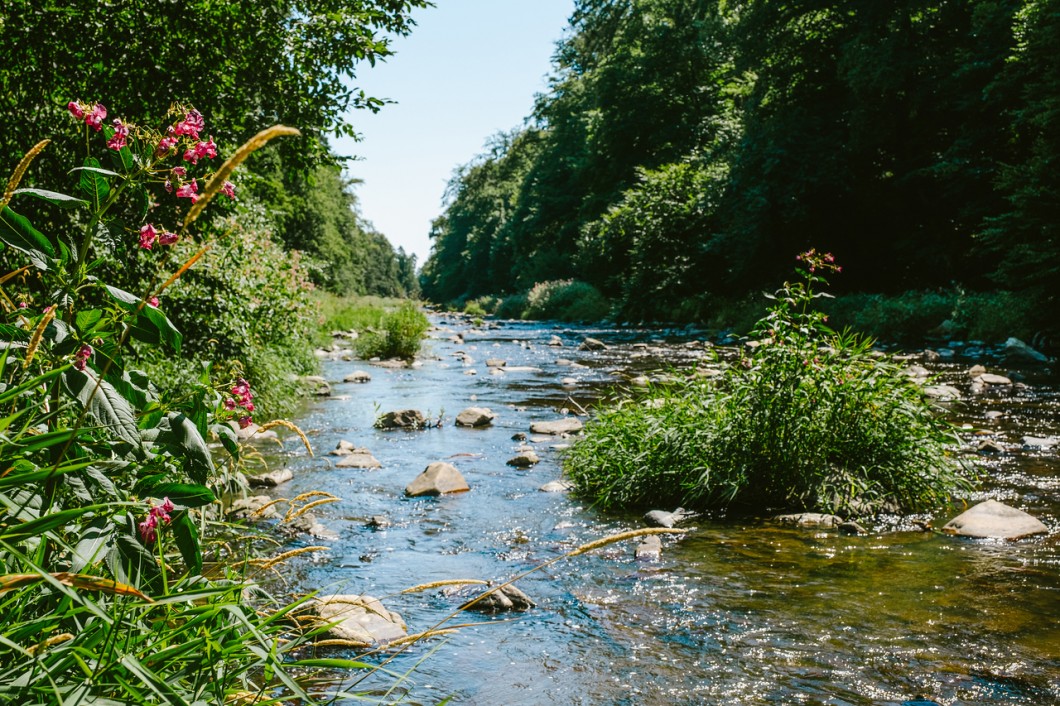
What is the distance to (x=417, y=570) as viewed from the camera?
197 inches

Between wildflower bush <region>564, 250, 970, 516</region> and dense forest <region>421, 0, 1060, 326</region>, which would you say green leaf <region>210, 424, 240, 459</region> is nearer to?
wildflower bush <region>564, 250, 970, 516</region>

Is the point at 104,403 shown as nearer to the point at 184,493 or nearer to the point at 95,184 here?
the point at 184,493

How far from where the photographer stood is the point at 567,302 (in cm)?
3734

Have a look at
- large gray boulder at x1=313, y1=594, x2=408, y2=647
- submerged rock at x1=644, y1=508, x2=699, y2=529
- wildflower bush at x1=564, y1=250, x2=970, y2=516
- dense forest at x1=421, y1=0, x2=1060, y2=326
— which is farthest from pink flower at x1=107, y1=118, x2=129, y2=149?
dense forest at x1=421, y1=0, x2=1060, y2=326

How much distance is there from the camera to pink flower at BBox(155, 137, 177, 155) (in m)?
1.87

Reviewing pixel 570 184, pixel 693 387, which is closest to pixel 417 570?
pixel 693 387

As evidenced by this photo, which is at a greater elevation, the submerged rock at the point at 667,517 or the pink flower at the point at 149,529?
the pink flower at the point at 149,529

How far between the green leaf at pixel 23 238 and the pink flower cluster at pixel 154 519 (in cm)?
63

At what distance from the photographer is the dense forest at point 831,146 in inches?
661

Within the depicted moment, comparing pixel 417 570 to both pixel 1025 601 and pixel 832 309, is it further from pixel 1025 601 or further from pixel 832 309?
pixel 832 309

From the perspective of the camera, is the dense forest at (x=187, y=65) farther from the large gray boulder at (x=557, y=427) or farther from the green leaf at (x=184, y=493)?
the large gray boulder at (x=557, y=427)

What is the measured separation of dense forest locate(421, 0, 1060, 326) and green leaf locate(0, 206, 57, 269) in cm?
1632

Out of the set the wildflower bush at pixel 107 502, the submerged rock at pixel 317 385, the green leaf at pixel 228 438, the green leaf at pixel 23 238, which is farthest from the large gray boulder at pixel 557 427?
the green leaf at pixel 23 238

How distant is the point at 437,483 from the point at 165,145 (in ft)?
17.8
